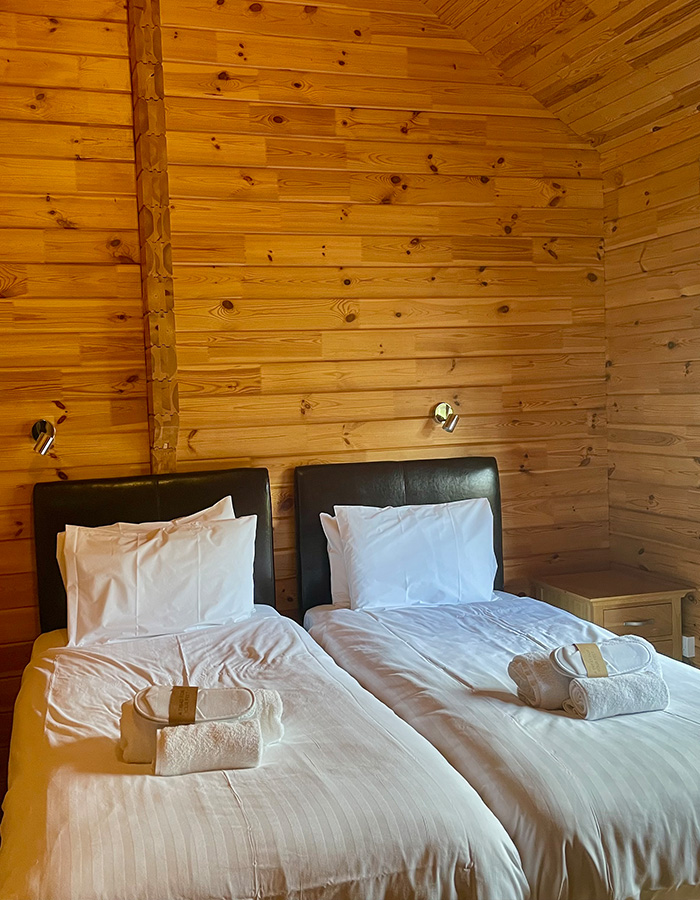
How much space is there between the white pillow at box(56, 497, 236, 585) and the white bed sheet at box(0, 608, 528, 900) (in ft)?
3.36

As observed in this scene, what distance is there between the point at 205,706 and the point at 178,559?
117 cm

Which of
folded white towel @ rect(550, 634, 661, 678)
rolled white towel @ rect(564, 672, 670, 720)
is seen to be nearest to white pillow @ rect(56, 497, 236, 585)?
folded white towel @ rect(550, 634, 661, 678)

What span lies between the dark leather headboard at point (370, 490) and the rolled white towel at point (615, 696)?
1.54m

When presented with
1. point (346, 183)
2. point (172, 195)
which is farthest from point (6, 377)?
point (346, 183)

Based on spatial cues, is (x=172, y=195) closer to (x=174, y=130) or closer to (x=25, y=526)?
(x=174, y=130)

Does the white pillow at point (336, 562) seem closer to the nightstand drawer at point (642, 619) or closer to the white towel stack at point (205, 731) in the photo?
the nightstand drawer at point (642, 619)

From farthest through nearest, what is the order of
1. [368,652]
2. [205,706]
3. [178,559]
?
1. [178,559]
2. [368,652]
3. [205,706]

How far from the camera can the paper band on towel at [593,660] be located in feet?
7.79

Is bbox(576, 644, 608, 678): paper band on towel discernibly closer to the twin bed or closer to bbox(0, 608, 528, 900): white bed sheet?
the twin bed

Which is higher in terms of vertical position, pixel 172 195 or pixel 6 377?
pixel 172 195

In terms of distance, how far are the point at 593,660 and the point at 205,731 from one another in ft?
3.45

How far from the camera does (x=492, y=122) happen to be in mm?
3967

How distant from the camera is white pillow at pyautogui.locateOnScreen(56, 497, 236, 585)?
329 cm

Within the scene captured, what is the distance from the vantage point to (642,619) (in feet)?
11.9
